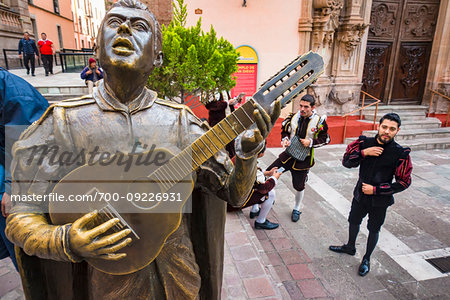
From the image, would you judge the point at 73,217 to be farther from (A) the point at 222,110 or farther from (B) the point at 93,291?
(A) the point at 222,110

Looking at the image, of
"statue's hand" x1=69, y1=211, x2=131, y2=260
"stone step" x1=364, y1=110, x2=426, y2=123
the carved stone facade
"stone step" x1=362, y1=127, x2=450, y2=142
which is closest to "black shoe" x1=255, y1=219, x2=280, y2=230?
"statue's hand" x1=69, y1=211, x2=131, y2=260

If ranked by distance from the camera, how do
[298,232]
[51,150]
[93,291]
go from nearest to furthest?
[51,150] < [93,291] < [298,232]

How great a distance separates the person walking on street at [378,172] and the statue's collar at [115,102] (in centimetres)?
280

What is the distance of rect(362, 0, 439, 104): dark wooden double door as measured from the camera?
9281 millimetres

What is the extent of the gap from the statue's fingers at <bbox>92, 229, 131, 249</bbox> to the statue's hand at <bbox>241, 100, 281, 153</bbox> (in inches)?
24.0

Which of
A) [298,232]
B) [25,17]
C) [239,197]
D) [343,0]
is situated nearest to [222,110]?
[298,232]

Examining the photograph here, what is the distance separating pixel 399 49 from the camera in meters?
9.66

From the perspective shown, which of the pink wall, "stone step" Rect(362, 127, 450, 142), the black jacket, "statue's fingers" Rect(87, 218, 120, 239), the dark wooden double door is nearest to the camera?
"statue's fingers" Rect(87, 218, 120, 239)

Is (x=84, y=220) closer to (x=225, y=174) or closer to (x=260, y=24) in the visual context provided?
(x=225, y=174)

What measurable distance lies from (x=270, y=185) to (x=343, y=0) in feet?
23.6

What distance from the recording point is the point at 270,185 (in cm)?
407

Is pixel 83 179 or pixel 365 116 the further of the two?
pixel 365 116

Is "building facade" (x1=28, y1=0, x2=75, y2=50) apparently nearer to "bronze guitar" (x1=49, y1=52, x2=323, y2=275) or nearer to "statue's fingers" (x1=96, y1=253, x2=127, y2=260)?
"bronze guitar" (x1=49, y1=52, x2=323, y2=275)

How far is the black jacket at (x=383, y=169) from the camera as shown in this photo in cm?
328
